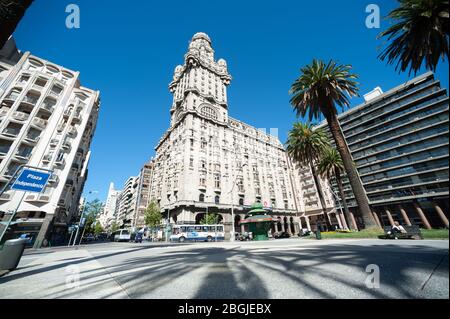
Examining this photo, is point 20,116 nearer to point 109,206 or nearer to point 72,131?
point 72,131

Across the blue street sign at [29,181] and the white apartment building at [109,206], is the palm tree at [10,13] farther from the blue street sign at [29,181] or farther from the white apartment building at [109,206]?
the white apartment building at [109,206]

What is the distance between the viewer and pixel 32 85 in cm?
2997

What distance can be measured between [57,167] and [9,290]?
31828mm

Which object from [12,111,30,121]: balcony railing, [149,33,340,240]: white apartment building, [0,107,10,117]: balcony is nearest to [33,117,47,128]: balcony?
[12,111,30,121]: balcony railing

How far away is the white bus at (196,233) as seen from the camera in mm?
28516

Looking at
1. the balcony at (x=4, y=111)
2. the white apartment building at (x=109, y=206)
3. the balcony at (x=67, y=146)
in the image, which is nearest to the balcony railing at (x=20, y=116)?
the balcony at (x=4, y=111)

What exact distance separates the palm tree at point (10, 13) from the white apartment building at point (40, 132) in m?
28.7

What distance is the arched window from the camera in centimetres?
4659

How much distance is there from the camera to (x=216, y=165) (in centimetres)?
Answer: 4247

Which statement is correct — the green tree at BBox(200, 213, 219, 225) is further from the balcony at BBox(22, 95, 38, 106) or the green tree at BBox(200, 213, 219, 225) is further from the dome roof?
the dome roof

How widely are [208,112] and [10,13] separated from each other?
149ft
